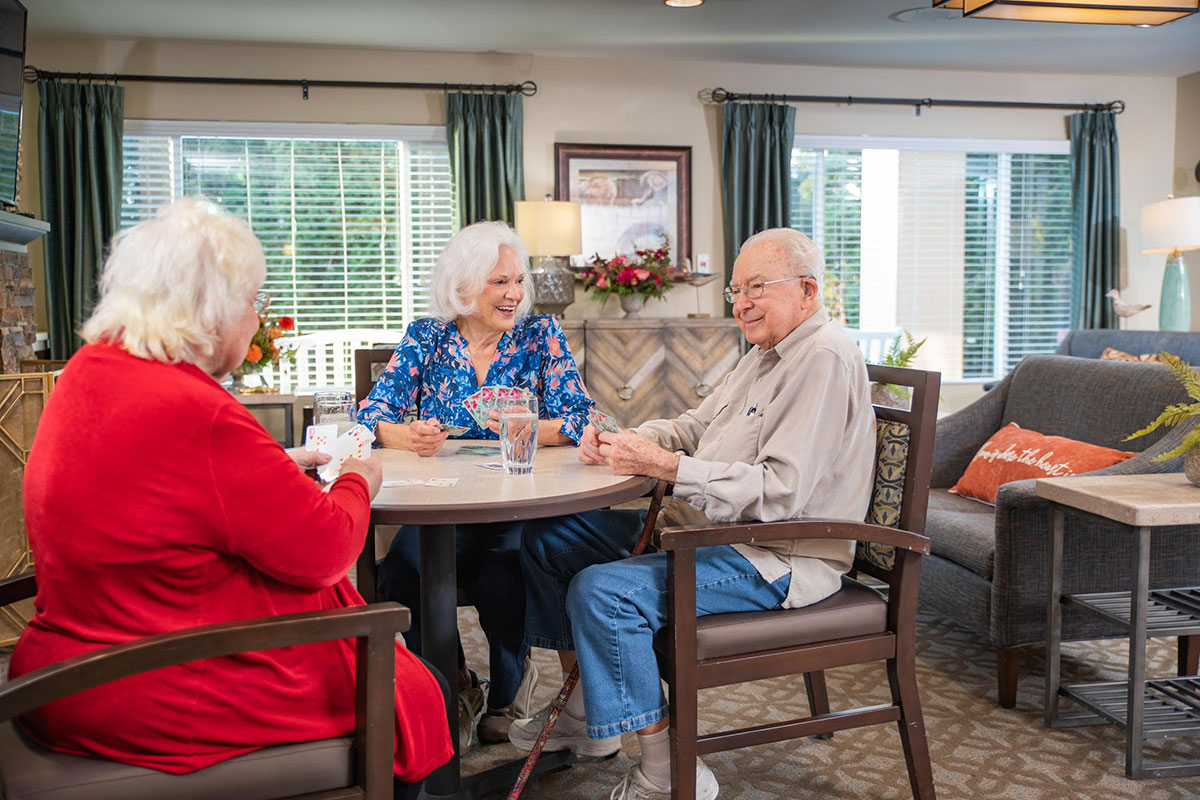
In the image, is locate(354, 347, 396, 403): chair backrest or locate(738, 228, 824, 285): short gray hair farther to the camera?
locate(354, 347, 396, 403): chair backrest

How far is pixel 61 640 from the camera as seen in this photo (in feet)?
4.03

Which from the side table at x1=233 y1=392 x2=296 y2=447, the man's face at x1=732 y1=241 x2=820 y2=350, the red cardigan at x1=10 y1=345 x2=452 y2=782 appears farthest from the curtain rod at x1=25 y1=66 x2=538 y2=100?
the red cardigan at x1=10 y1=345 x2=452 y2=782

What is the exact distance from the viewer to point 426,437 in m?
2.22

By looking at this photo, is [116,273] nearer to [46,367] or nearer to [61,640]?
[61,640]

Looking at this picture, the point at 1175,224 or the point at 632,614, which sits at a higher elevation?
the point at 1175,224

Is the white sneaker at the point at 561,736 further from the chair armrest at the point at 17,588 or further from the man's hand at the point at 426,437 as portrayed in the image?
the chair armrest at the point at 17,588

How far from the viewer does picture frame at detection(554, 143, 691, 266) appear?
6.00 m

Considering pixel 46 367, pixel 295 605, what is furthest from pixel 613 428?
pixel 46 367

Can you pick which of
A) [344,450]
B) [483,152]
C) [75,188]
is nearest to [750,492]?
[344,450]

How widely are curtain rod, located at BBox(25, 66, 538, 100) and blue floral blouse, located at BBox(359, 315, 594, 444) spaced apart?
141 inches

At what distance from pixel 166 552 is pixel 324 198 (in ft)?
16.5

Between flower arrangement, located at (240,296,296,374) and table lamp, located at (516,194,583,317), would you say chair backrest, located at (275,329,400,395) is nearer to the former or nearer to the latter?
flower arrangement, located at (240,296,296,374)

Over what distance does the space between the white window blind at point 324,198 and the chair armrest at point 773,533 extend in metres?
4.57

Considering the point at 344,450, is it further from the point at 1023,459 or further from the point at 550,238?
the point at 550,238
